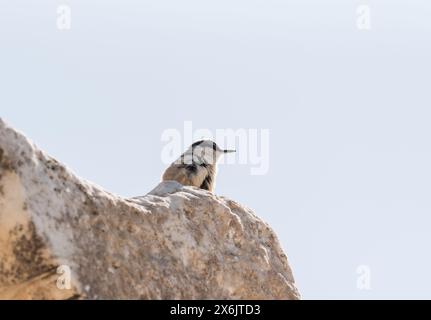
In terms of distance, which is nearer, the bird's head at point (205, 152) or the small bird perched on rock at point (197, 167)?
the small bird perched on rock at point (197, 167)

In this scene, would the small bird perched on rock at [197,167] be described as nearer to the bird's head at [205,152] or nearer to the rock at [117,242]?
the bird's head at [205,152]

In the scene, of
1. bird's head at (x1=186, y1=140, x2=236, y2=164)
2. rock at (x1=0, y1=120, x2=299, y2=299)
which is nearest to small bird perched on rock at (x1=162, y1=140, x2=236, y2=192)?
bird's head at (x1=186, y1=140, x2=236, y2=164)

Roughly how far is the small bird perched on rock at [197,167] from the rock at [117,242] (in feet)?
10.3

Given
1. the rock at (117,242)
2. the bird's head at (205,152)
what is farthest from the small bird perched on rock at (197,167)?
the rock at (117,242)

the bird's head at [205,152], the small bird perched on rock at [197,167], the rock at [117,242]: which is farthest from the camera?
the bird's head at [205,152]

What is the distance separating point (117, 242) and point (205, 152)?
6246mm

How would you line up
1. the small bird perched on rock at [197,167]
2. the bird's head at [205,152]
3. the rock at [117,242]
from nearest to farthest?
the rock at [117,242] → the small bird perched on rock at [197,167] → the bird's head at [205,152]

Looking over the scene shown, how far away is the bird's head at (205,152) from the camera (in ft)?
41.1

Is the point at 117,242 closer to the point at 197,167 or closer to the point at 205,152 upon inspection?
the point at 197,167

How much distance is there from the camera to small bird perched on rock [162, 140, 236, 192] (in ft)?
38.3

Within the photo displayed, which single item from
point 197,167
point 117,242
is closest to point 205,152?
point 197,167

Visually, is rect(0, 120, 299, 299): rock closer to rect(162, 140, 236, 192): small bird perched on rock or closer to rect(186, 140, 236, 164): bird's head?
rect(162, 140, 236, 192): small bird perched on rock

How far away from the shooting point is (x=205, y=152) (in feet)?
42.2
